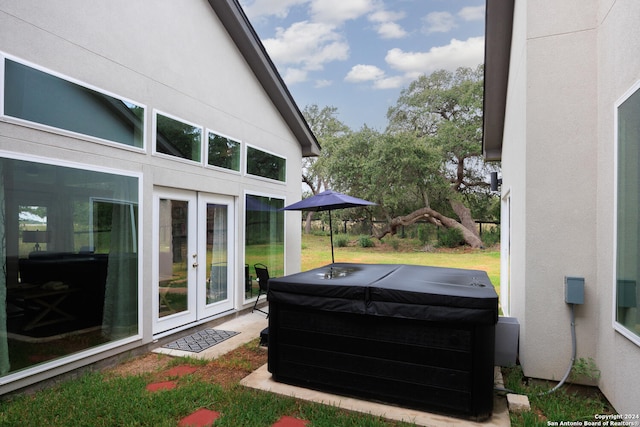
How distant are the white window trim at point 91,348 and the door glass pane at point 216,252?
1425 millimetres

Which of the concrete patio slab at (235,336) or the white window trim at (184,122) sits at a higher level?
the white window trim at (184,122)

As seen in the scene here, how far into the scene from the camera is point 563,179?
11.8ft

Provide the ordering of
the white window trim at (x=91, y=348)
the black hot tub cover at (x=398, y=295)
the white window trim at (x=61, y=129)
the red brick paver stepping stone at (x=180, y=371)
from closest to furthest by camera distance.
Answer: the black hot tub cover at (x=398, y=295), the white window trim at (x=61, y=129), the white window trim at (x=91, y=348), the red brick paver stepping stone at (x=180, y=371)

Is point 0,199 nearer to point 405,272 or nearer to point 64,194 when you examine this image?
point 64,194

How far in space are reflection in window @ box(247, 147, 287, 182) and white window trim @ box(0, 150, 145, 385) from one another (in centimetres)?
258

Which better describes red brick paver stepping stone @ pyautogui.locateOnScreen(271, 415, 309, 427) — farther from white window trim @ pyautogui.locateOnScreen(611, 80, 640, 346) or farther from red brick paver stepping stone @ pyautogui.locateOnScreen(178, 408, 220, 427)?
white window trim @ pyautogui.locateOnScreen(611, 80, 640, 346)

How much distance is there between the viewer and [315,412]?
3.15m

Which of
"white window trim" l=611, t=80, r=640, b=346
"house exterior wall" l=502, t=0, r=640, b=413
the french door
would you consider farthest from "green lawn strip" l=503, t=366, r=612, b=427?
the french door

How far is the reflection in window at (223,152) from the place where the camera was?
5977mm

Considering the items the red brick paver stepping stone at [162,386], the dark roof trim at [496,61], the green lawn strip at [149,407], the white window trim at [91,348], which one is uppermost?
the dark roof trim at [496,61]

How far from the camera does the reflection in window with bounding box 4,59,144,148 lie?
3.34 metres

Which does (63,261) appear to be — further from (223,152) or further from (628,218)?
(628,218)

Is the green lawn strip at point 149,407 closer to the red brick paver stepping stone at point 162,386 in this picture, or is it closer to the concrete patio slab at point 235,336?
the red brick paver stepping stone at point 162,386

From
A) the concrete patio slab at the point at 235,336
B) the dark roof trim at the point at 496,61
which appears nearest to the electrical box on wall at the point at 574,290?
the dark roof trim at the point at 496,61
